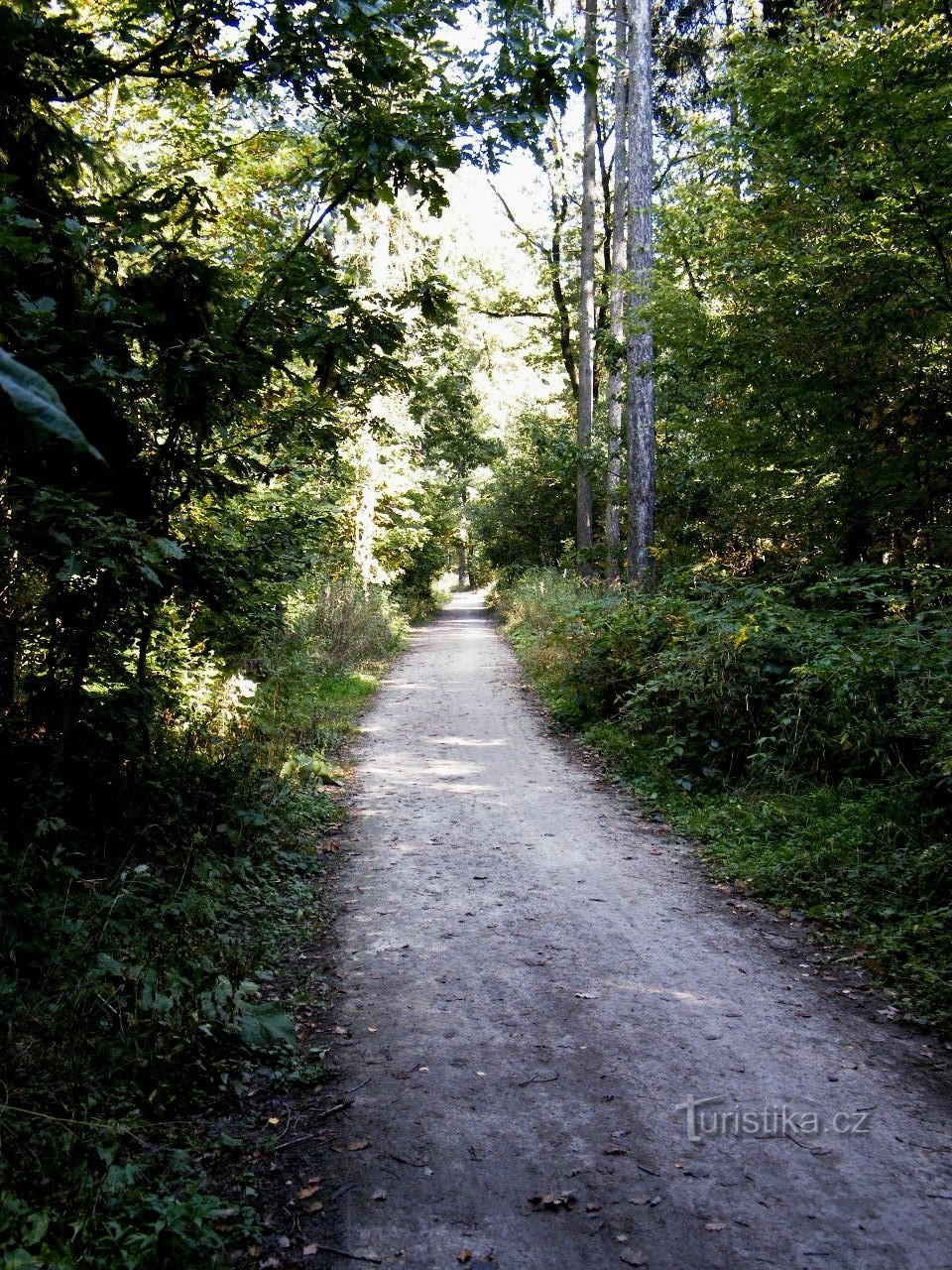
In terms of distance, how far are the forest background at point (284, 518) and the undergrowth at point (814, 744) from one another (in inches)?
1.6

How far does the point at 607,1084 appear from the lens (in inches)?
138

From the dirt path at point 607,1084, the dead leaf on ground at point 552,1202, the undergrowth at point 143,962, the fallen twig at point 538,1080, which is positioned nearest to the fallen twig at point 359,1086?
the dirt path at point 607,1084

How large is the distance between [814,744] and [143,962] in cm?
566

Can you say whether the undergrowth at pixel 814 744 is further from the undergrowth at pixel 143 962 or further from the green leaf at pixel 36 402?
the green leaf at pixel 36 402

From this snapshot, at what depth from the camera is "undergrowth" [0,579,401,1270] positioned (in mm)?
2523

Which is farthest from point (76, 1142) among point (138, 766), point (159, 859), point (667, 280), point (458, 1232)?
point (667, 280)

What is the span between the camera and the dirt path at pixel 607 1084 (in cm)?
268

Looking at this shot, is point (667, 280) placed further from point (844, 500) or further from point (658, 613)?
point (658, 613)

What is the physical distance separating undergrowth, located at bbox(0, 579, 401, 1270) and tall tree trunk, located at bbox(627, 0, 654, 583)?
8232 mm

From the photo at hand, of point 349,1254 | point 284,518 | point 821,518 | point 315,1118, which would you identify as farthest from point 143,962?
point 821,518

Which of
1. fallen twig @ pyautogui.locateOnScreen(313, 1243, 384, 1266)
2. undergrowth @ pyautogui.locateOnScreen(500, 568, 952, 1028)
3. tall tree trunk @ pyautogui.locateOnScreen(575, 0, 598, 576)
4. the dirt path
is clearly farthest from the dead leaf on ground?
tall tree trunk @ pyautogui.locateOnScreen(575, 0, 598, 576)

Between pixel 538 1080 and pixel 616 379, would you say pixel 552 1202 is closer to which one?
pixel 538 1080

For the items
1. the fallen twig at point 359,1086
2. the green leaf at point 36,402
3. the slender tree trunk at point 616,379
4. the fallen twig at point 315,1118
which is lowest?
the fallen twig at point 359,1086

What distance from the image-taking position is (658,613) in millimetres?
10328
